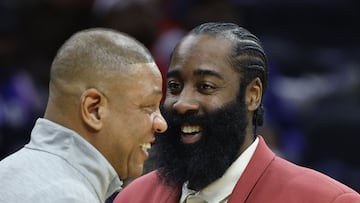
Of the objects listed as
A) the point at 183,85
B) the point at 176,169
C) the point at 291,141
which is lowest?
the point at 291,141

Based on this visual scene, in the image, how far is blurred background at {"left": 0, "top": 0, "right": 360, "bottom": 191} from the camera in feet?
21.9

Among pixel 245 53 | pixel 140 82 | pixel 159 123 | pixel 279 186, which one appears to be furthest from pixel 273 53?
pixel 140 82

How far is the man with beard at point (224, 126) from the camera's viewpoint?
3404 mm

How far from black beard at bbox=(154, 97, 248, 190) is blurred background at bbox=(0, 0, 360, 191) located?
7.99 ft

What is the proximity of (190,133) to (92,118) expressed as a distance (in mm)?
531

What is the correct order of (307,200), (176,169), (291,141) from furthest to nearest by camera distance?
(291,141) → (176,169) → (307,200)

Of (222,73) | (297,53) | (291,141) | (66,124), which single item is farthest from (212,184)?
(297,53)

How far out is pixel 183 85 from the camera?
344 centimetres

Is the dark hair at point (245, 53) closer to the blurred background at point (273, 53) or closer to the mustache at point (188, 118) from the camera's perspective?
the mustache at point (188, 118)

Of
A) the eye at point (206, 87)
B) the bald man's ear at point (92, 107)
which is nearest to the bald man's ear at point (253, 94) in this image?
the eye at point (206, 87)

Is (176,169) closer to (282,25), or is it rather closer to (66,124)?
(66,124)

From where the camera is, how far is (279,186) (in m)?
3.39

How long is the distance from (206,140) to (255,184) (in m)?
0.22

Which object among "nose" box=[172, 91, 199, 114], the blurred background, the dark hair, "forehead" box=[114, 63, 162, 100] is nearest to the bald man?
"forehead" box=[114, 63, 162, 100]
